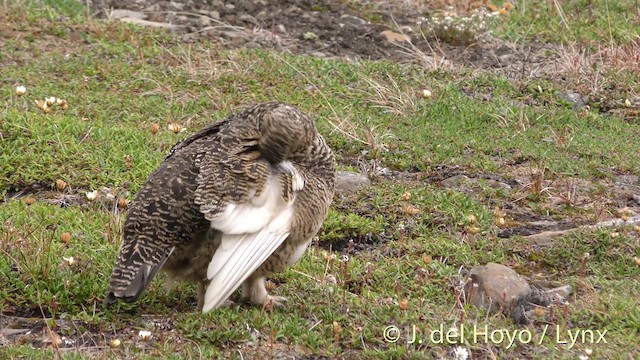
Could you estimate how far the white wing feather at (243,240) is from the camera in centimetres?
562

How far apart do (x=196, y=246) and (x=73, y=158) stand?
8.36ft

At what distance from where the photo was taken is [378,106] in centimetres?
998

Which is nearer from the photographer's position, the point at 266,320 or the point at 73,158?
the point at 266,320

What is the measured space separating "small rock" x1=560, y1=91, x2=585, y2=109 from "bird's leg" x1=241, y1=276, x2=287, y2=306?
520cm

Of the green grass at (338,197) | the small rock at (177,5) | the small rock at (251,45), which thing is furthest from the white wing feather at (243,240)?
the small rock at (177,5)

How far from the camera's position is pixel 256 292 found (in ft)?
20.3

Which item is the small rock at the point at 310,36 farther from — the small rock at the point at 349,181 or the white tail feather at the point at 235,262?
the white tail feather at the point at 235,262

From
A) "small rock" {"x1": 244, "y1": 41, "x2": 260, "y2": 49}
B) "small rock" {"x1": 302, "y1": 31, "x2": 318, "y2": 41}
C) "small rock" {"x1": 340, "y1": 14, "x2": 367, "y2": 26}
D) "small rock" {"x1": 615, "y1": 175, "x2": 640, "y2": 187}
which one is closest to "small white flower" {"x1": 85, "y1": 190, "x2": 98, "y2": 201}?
"small rock" {"x1": 615, "y1": 175, "x2": 640, "y2": 187}

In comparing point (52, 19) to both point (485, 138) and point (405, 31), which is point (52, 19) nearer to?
point (405, 31)

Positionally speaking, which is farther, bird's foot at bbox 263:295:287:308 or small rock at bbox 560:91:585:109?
small rock at bbox 560:91:585:109

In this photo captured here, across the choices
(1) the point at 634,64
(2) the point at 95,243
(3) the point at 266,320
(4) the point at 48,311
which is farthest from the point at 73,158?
(1) the point at 634,64

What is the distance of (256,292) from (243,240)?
1.83 feet

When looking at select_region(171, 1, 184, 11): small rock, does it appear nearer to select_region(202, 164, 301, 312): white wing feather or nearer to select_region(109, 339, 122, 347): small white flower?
select_region(202, 164, 301, 312): white wing feather

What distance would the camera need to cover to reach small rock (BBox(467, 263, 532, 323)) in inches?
252
